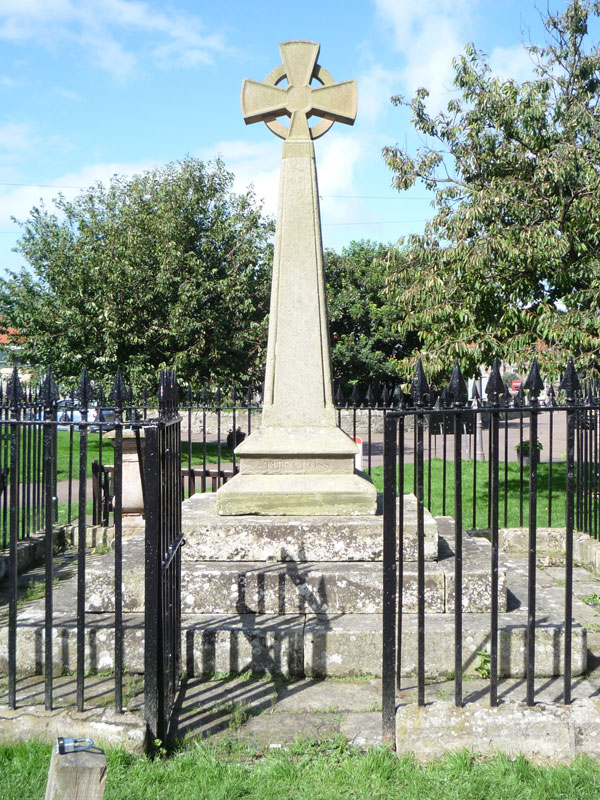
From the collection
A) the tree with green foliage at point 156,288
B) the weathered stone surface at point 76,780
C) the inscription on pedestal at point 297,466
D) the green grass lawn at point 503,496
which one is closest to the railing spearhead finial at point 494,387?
the inscription on pedestal at point 297,466

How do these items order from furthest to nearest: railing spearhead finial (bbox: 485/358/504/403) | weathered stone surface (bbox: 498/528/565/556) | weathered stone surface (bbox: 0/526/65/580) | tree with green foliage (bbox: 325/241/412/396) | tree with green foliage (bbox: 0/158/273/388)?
1. tree with green foliage (bbox: 325/241/412/396)
2. tree with green foliage (bbox: 0/158/273/388)
3. weathered stone surface (bbox: 498/528/565/556)
4. weathered stone surface (bbox: 0/526/65/580)
5. railing spearhead finial (bbox: 485/358/504/403)

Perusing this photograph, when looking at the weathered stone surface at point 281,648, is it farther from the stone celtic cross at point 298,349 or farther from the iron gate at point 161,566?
the stone celtic cross at point 298,349

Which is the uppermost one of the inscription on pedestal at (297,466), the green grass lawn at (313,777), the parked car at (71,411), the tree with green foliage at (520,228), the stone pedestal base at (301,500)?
the tree with green foliage at (520,228)

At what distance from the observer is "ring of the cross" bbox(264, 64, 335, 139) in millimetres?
5680

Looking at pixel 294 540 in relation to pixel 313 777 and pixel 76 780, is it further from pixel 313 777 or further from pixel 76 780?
pixel 76 780

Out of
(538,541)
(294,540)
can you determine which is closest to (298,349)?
(294,540)

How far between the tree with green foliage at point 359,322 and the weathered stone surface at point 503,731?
22138 mm

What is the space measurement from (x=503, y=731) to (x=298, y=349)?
122 inches

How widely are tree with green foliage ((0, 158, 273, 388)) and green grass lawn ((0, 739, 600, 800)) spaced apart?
13.9 m

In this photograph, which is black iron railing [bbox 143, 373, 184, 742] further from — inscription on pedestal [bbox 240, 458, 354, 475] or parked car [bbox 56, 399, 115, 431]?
inscription on pedestal [bbox 240, 458, 354, 475]

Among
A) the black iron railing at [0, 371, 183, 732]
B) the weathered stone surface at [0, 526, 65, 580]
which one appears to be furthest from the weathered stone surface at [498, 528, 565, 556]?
the weathered stone surface at [0, 526, 65, 580]

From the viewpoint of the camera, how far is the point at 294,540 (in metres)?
5.00

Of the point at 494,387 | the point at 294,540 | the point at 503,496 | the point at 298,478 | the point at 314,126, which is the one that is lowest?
the point at 503,496

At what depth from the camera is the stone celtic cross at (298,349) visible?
207 inches
